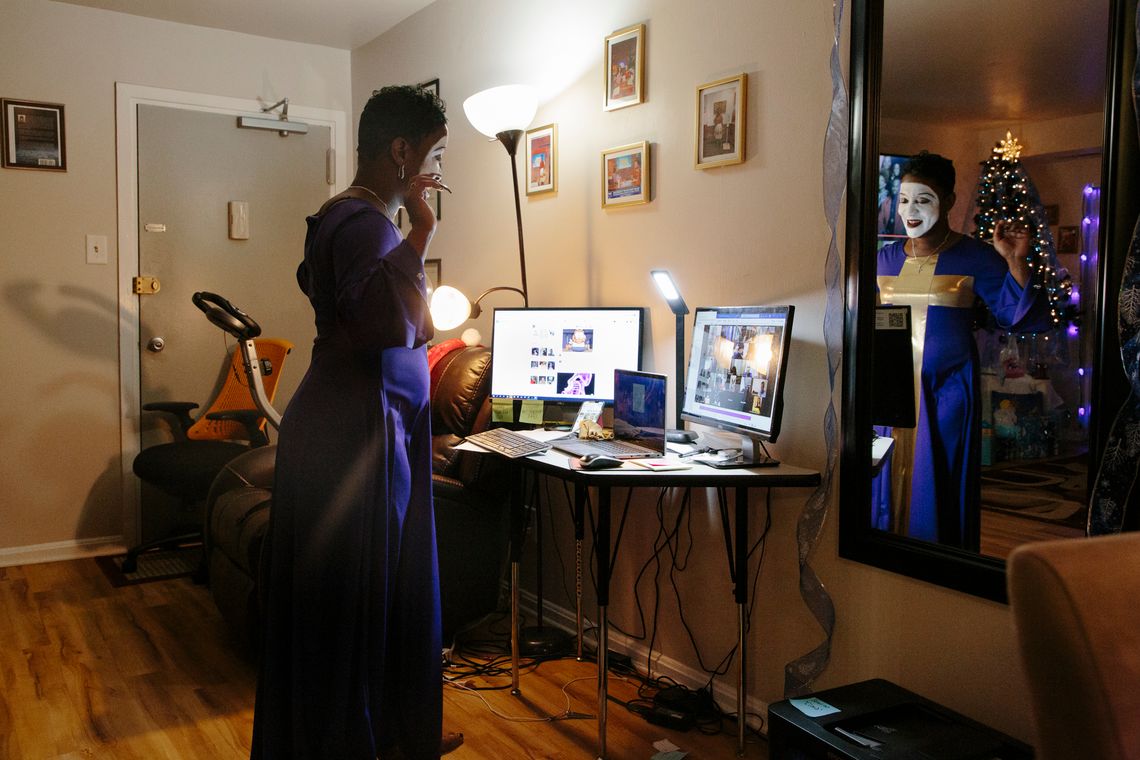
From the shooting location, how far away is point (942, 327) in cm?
193

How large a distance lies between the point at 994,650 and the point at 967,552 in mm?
198

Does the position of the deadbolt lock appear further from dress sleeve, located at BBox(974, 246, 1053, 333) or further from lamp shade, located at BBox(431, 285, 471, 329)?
dress sleeve, located at BBox(974, 246, 1053, 333)

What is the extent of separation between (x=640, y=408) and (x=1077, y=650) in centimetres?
175

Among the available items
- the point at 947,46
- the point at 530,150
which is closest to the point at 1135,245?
the point at 947,46

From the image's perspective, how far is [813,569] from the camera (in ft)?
7.44

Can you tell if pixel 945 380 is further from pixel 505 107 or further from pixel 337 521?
pixel 505 107

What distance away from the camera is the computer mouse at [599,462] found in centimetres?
213

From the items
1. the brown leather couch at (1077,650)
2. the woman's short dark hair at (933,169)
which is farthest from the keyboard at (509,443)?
the brown leather couch at (1077,650)

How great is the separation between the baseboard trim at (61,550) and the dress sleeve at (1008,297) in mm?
3865

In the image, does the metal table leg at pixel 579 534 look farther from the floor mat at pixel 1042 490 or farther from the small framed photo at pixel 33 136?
the small framed photo at pixel 33 136

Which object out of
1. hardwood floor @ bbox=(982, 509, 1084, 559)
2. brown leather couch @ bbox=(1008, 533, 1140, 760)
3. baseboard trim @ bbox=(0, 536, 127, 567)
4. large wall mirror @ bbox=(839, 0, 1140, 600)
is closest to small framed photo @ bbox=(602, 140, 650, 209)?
large wall mirror @ bbox=(839, 0, 1140, 600)

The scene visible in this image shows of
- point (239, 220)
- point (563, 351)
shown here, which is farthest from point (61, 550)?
point (563, 351)

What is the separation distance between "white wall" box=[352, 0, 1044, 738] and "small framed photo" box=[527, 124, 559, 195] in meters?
0.04

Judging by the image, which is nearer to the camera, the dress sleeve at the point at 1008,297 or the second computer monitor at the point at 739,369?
the dress sleeve at the point at 1008,297
